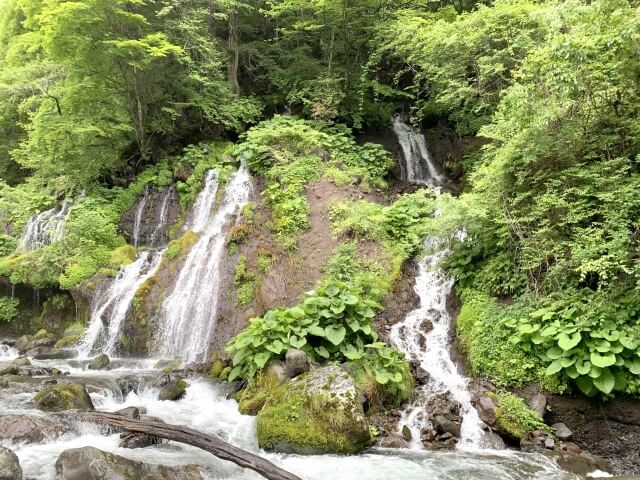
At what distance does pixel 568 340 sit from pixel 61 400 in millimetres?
8057

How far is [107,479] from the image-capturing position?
512cm

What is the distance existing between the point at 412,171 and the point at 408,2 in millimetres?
6384

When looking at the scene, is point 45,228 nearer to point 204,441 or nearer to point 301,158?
point 301,158

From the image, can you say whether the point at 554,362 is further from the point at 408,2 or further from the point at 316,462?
the point at 408,2

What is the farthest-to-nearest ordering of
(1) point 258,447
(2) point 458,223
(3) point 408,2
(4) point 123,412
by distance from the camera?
(3) point 408,2, (2) point 458,223, (4) point 123,412, (1) point 258,447

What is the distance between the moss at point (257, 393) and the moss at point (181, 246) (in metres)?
6.24

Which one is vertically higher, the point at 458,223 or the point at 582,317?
the point at 458,223

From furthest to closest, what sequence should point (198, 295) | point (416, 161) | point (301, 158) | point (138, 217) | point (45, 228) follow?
point (416, 161) → point (138, 217) → point (45, 228) → point (301, 158) → point (198, 295)

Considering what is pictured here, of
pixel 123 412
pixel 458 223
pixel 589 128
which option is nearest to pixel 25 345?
pixel 123 412

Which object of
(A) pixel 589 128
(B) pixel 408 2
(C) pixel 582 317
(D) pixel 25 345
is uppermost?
(B) pixel 408 2

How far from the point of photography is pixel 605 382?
6453 mm

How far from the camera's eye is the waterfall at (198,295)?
36.8 ft

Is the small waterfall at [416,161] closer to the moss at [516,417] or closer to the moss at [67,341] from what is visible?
the moss at [516,417]

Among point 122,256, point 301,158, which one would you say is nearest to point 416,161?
point 301,158
